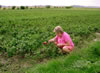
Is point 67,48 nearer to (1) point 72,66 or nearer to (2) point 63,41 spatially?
(2) point 63,41

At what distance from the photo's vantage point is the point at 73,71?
3561 mm

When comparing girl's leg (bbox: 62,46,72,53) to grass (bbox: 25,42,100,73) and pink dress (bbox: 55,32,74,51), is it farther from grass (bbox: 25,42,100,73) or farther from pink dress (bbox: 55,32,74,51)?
grass (bbox: 25,42,100,73)

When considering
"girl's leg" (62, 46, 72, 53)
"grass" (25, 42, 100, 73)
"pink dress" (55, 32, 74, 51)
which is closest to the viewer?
"grass" (25, 42, 100, 73)

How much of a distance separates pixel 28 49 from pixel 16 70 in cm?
105

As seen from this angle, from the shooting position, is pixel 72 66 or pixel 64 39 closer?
pixel 72 66

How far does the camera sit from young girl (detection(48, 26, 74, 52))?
513 cm

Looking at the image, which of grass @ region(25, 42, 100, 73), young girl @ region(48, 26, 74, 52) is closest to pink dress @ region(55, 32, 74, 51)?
young girl @ region(48, 26, 74, 52)

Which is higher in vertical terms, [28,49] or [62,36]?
[62,36]

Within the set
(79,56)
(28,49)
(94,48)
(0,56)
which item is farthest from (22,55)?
(94,48)

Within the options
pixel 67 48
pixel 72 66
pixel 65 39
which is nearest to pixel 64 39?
pixel 65 39

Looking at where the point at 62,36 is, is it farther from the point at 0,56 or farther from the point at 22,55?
the point at 0,56

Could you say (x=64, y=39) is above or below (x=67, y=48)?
above

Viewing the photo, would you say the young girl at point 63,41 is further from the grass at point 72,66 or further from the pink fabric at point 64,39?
the grass at point 72,66

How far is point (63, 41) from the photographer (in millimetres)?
5422
